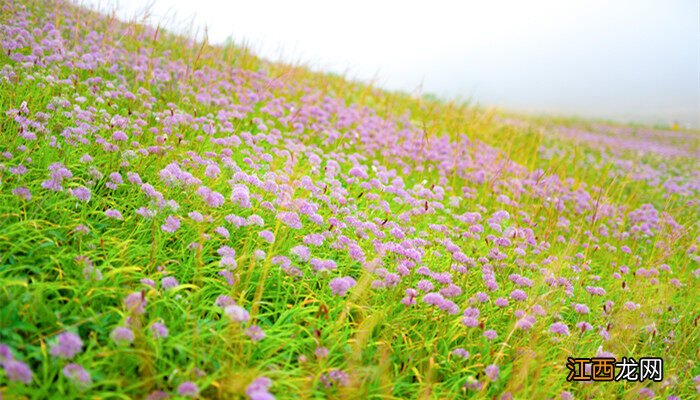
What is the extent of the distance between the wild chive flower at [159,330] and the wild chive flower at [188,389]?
0.31 m

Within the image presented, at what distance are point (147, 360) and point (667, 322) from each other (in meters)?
4.28

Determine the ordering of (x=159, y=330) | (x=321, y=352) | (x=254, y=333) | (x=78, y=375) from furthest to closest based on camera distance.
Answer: (x=321, y=352) → (x=254, y=333) → (x=159, y=330) → (x=78, y=375)

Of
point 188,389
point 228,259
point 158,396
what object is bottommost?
point 158,396

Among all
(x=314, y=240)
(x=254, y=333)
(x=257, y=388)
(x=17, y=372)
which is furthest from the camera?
(x=314, y=240)

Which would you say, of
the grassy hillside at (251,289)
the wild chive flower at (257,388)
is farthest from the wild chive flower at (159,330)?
the wild chive flower at (257,388)

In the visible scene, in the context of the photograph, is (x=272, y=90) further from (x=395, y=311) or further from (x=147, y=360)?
(x=147, y=360)

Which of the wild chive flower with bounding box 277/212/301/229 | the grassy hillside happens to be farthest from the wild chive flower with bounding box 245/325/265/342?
the wild chive flower with bounding box 277/212/301/229

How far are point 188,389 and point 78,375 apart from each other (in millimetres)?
422

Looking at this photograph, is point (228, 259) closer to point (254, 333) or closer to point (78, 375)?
point (254, 333)

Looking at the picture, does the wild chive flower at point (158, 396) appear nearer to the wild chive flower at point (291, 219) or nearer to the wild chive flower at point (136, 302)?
the wild chive flower at point (136, 302)

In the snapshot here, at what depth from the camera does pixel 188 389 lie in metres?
2.00

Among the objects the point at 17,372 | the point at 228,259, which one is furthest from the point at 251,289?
the point at 17,372

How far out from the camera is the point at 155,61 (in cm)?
705

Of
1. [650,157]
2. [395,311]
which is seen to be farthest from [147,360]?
[650,157]
